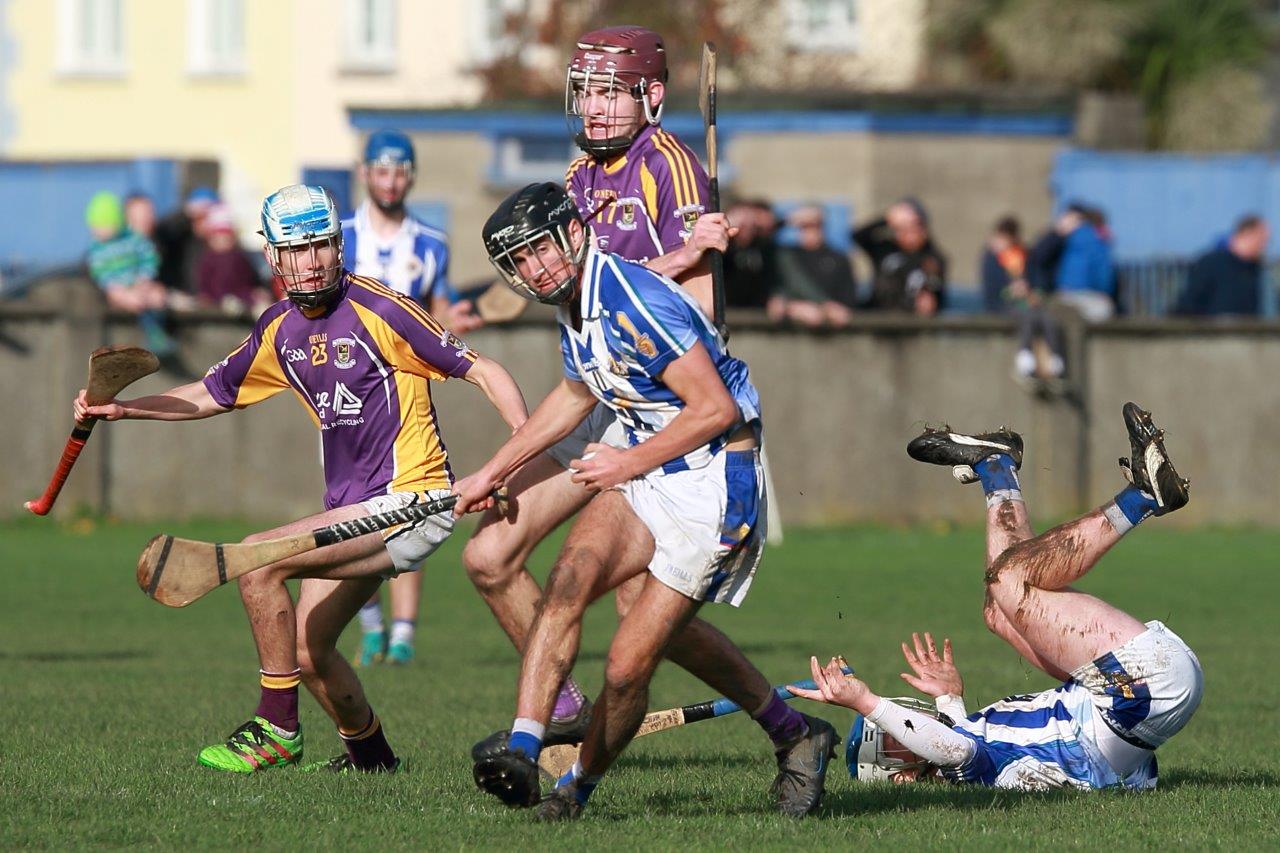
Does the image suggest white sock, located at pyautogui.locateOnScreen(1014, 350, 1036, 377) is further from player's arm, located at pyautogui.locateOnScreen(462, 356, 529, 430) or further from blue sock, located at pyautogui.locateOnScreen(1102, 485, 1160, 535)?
player's arm, located at pyautogui.locateOnScreen(462, 356, 529, 430)

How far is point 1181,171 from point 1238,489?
5.52 metres

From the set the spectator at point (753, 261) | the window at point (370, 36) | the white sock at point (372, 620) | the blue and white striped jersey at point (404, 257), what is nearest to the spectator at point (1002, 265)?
the spectator at point (753, 261)

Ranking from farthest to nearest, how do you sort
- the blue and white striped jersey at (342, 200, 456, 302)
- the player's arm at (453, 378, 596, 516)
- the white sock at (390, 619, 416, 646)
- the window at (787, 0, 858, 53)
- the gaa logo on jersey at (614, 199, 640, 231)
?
the window at (787, 0, 858, 53) < the white sock at (390, 619, 416, 646) < the blue and white striped jersey at (342, 200, 456, 302) < the gaa logo on jersey at (614, 199, 640, 231) < the player's arm at (453, 378, 596, 516)

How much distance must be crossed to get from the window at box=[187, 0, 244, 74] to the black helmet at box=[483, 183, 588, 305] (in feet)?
102

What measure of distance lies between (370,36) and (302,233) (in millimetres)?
29571

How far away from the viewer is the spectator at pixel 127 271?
1847cm

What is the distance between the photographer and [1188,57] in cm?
3048

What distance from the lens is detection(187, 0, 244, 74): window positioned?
36969mm

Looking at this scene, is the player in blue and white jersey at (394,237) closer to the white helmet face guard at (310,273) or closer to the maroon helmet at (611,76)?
the maroon helmet at (611,76)

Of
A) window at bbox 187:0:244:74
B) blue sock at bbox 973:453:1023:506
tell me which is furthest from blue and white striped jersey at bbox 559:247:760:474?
window at bbox 187:0:244:74

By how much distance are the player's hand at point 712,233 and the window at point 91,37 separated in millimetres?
31308

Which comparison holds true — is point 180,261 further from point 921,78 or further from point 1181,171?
point 921,78

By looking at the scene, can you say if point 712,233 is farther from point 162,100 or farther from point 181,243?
Answer: point 162,100

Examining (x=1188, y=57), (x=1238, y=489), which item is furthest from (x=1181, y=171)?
(x=1188, y=57)
